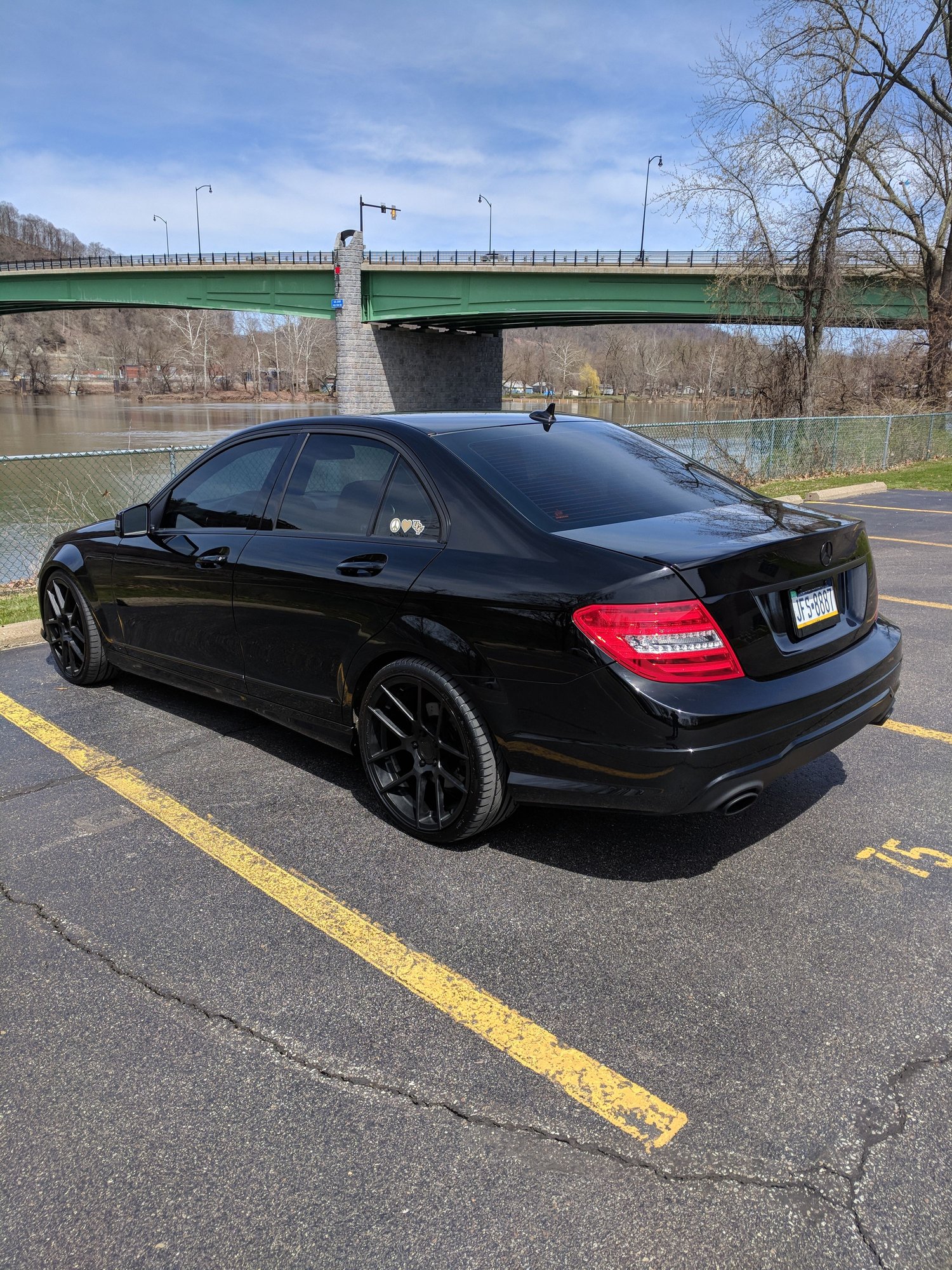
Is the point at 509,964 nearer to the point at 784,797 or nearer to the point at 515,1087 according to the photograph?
the point at 515,1087

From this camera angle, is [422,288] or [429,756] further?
[422,288]

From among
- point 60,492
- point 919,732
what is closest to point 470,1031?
point 919,732

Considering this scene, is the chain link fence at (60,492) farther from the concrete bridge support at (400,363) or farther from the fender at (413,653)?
the concrete bridge support at (400,363)

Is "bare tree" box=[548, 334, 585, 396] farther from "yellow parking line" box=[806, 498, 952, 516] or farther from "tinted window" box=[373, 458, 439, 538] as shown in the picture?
"tinted window" box=[373, 458, 439, 538]

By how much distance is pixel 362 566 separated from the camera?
3662mm

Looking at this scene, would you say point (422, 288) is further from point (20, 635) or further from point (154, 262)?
point (20, 635)

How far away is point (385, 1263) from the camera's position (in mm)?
1834

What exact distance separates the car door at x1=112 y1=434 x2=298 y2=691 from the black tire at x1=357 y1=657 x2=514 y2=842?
1.00 meters

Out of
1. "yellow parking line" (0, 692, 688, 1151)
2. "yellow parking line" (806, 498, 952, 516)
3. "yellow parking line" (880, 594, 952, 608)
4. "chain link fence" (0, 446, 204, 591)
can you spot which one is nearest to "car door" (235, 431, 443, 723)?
"yellow parking line" (0, 692, 688, 1151)

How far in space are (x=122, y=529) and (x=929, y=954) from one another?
4.18m

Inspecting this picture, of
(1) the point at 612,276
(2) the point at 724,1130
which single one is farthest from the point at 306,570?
(1) the point at 612,276

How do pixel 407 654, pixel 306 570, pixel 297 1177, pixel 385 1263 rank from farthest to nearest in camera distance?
pixel 306 570
pixel 407 654
pixel 297 1177
pixel 385 1263

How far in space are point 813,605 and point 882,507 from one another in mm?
12293

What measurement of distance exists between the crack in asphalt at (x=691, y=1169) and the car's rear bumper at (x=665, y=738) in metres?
0.94
